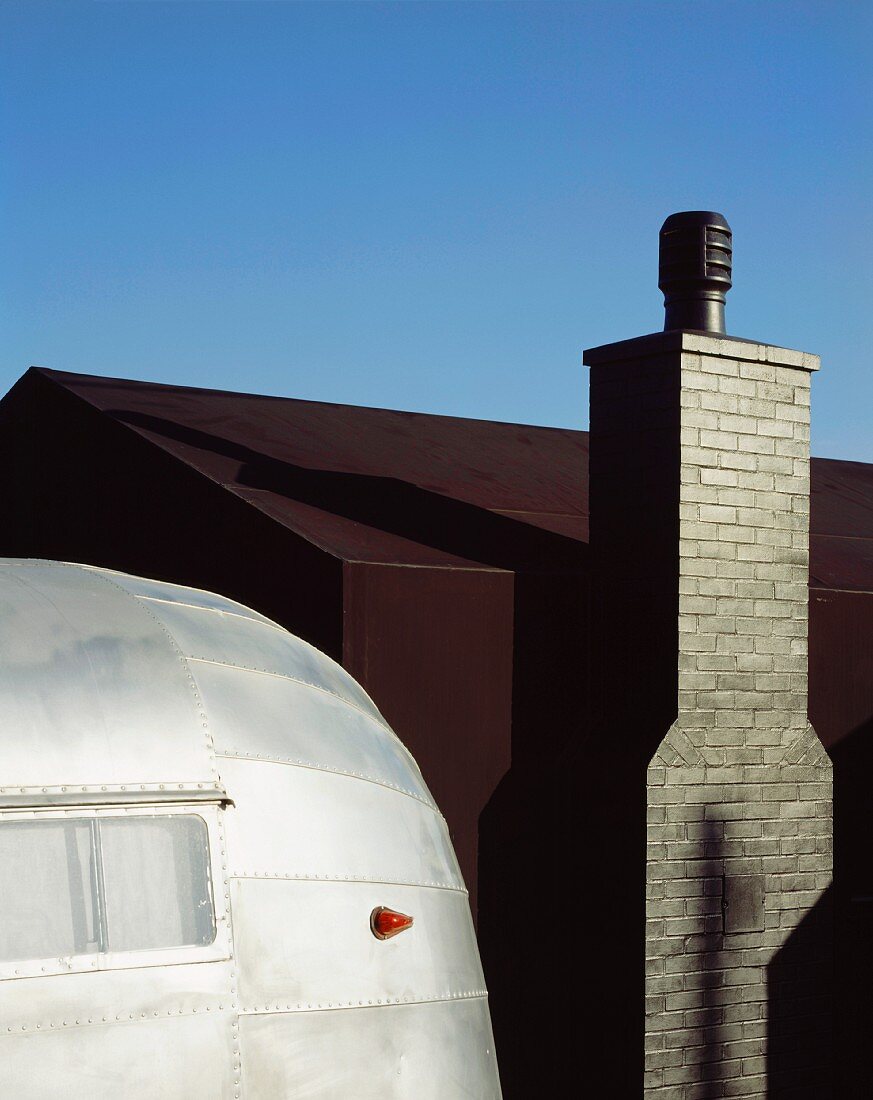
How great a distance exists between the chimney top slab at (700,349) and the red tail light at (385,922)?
15.6 feet

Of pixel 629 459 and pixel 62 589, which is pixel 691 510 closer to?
pixel 629 459

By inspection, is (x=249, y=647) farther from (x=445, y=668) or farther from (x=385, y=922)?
(x=445, y=668)

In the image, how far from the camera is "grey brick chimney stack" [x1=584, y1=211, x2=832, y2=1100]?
312 inches

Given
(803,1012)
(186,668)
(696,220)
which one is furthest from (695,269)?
(186,668)

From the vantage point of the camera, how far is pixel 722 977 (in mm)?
8023

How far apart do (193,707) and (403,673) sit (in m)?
3.81

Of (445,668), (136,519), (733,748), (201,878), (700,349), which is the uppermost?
(700,349)

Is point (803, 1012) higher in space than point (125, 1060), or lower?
lower

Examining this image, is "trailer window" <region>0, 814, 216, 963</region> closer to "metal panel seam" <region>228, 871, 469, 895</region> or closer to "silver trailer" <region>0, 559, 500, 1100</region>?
"silver trailer" <region>0, 559, 500, 1100</region>

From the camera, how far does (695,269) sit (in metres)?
8.80

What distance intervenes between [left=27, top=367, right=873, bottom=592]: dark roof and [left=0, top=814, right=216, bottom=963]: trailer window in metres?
3.91

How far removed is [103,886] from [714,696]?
17.0ft

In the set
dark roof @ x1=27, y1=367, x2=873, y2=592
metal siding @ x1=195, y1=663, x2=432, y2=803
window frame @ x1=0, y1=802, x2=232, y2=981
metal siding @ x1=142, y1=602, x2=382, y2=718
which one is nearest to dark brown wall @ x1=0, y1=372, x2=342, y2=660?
dark roof @ x1=27, y1=367, x2=873, y2=592

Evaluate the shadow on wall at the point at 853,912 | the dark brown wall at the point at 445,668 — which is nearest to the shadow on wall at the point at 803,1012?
the shadow on wall at the point at 853,912
